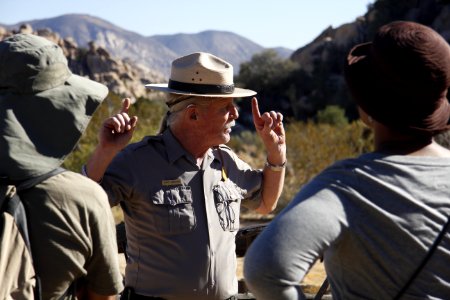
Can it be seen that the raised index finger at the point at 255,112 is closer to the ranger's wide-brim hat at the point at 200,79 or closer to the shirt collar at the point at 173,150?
the ranger's wide-brim hat at the point at 200,79

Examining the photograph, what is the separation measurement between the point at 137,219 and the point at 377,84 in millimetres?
1514

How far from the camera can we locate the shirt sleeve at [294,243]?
189cm

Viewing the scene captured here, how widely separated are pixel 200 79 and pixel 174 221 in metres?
0.62

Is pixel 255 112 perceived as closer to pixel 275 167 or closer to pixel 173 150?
pixel 275 167

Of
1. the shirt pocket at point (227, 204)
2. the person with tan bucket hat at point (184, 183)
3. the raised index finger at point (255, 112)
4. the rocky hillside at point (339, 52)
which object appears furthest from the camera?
the rocky hillside at point (339, 52)

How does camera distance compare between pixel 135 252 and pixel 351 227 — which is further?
pixel 135 252

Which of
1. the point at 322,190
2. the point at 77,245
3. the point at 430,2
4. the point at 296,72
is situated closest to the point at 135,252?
the point at 77,245

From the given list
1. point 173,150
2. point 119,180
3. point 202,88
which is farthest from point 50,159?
point 202,88

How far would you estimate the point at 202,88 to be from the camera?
3402 mm

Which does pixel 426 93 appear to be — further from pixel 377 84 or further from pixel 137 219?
pixel 137 219

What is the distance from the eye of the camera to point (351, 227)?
6.39 feet

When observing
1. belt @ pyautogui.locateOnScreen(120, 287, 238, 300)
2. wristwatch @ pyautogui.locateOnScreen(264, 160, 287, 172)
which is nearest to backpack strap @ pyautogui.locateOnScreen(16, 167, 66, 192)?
belt @ pyautogui.locateOnScreen(120, 287, 238, 300)

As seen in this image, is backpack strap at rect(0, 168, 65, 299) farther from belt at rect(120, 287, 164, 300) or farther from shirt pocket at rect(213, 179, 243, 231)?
shirt pocket at rect(213, 179, 243, 231)

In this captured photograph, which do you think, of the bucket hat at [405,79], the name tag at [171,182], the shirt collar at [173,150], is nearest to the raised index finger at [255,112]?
the shirt collar at [173,150]
